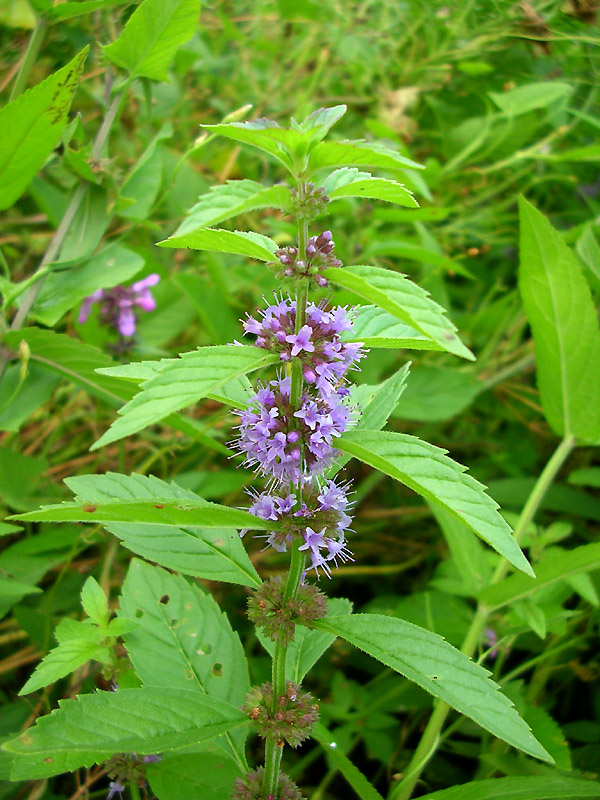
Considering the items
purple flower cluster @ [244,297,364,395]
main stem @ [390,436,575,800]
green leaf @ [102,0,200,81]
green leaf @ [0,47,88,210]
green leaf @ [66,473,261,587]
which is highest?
green leaf @ [102,0,200,81]

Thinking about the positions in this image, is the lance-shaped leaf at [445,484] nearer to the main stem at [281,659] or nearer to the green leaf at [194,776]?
the main stem at [281,659]

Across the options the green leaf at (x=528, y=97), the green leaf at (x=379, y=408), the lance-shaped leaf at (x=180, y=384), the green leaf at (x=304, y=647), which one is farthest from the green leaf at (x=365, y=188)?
the green leaf at (x=528, y=97)

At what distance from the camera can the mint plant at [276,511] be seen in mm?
762

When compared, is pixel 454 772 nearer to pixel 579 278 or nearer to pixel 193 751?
pixel 193 751

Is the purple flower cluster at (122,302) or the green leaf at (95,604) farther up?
the purple flower cluster at (122,302)

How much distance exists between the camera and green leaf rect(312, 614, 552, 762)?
2.91 feet

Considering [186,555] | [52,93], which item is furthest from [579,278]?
[52,93]

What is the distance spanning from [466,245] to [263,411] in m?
2.14

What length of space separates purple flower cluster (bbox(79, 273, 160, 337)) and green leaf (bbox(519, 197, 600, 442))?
1.11 metres

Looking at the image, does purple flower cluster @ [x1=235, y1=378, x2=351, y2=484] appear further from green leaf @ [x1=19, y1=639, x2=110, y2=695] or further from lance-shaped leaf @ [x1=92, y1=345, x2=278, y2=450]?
green leaf @ [x1=19, y1=639, x2=110, y2=695]

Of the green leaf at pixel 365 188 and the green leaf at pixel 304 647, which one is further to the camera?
the green leaf at pixel 304 647

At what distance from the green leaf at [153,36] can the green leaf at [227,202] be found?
934mm

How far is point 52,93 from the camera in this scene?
1338 mm

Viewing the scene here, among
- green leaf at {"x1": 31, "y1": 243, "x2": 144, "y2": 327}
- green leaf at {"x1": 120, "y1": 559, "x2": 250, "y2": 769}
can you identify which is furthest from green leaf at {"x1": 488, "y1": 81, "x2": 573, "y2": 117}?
green leaf at {"x1": 120, "y1": 559, "x2": 250, "y2": 769}
